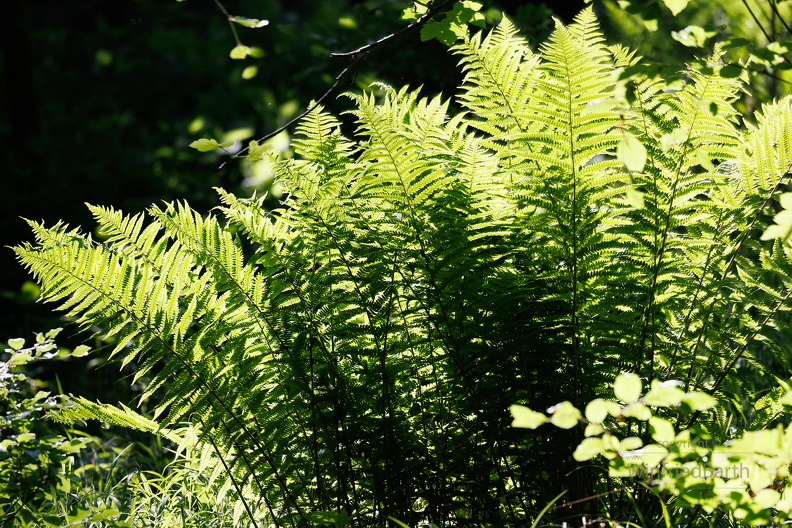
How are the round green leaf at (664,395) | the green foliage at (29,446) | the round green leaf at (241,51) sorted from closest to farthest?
1. the round green leaf at (664,395)
2. the round green leaf at (241,51)
3. the green foliage at (29,446)

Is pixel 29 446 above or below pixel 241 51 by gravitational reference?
below

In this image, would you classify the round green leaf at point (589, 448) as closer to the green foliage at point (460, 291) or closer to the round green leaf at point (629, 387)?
the round green leaf at point (629, 387)

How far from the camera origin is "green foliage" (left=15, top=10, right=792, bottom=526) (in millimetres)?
1646

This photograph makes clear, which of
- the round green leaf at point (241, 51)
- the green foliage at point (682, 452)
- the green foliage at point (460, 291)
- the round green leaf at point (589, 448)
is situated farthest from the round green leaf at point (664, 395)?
the round green leaf at point (241, 51)

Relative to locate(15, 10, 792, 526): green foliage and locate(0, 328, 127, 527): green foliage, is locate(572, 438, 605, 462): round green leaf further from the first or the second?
locate(0, 328, 127, 527): green foliage

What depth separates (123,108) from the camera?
6.48 metres

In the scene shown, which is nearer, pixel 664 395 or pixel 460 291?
pixel 664 395

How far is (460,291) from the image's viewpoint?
1.68m

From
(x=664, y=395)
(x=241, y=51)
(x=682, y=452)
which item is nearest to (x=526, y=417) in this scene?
(x=664, y=395)

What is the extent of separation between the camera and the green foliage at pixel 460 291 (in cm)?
165

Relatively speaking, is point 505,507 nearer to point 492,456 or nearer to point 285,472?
point 492,456

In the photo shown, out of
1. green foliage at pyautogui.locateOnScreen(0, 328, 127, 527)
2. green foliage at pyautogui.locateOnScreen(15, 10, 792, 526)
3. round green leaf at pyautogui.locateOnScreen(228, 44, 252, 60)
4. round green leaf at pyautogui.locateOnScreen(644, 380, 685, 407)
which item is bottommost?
green foliage at pyautogui.locateOnScreen(0, 328, 127, 527)

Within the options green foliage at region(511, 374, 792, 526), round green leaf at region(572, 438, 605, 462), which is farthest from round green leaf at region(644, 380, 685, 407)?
round green leaf at region(572, 438, 605, 462)

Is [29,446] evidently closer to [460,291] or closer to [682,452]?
[460,291]
